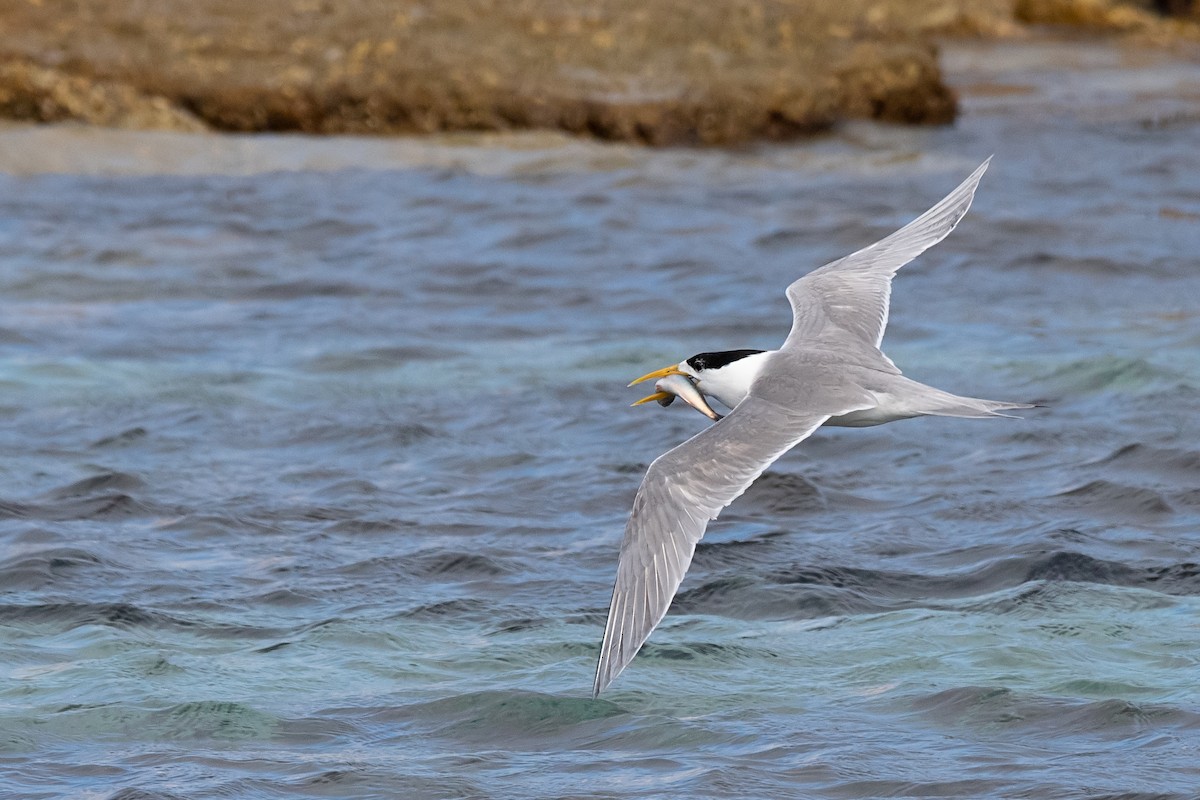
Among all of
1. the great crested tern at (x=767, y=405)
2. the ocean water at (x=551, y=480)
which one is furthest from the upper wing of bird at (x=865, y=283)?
the ocean water at (x=551, y=480)

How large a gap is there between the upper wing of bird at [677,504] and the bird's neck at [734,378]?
0.46 metres

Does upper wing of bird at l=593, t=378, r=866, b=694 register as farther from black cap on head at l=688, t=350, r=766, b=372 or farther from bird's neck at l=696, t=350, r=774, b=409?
black cap on head at l=688, t=350, r=766, b=372

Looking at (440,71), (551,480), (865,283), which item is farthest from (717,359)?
(440,71)

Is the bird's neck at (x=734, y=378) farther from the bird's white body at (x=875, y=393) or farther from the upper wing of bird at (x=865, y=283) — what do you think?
the upper wing of bird at (x=865, y=283)

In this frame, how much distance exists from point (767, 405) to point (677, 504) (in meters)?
0.73

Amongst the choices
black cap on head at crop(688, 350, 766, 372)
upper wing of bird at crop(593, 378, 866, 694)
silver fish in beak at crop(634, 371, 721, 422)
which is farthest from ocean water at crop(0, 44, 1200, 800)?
black cap on head at crop(688, 350, 766, 372)

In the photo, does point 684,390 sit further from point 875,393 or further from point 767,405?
point 875,393

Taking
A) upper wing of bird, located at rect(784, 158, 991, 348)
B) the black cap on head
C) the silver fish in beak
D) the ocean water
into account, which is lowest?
the ocean water

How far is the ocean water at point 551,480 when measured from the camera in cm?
574

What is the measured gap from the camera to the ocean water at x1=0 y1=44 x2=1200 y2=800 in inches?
226

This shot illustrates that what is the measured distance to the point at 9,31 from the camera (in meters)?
15.3

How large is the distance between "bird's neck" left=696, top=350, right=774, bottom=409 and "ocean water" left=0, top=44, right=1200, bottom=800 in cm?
82

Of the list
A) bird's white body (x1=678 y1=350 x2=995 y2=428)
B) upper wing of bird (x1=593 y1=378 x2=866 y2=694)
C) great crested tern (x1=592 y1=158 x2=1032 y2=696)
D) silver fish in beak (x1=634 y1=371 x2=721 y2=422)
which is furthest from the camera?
silver fish in beak (x1=634 y1=371 x2=721 y2=422)

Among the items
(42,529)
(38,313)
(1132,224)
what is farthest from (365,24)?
(42,529)
